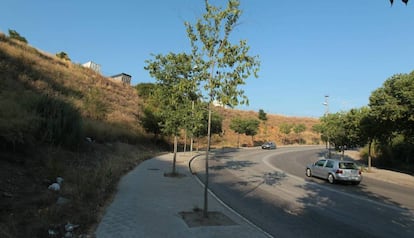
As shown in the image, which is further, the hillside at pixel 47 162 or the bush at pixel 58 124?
the bush at pixel 58 124

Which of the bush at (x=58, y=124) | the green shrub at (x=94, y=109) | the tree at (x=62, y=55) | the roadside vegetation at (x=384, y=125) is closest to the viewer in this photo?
the bush at (x=58, y=124)

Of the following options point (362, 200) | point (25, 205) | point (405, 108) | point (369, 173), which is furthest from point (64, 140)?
point (369, 173)

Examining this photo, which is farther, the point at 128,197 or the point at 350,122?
the point at 350,122

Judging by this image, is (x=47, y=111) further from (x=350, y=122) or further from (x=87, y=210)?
(x=350, y=122)

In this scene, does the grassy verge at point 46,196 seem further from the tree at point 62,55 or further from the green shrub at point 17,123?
the tree at point 62,55

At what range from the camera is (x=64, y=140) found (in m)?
16.2

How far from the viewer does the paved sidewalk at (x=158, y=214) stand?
707 centimetres

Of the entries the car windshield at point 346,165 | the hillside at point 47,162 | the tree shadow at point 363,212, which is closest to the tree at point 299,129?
the hillside at point 47,162

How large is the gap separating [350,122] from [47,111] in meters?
26.6

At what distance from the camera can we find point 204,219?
327 inches

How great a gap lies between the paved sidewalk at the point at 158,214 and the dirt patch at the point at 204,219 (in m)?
0.13

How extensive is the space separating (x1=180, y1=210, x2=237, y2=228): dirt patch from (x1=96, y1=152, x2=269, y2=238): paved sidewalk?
133 mm

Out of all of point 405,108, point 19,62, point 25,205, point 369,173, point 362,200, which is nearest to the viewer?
point 25,205

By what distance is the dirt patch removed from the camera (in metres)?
7.95
